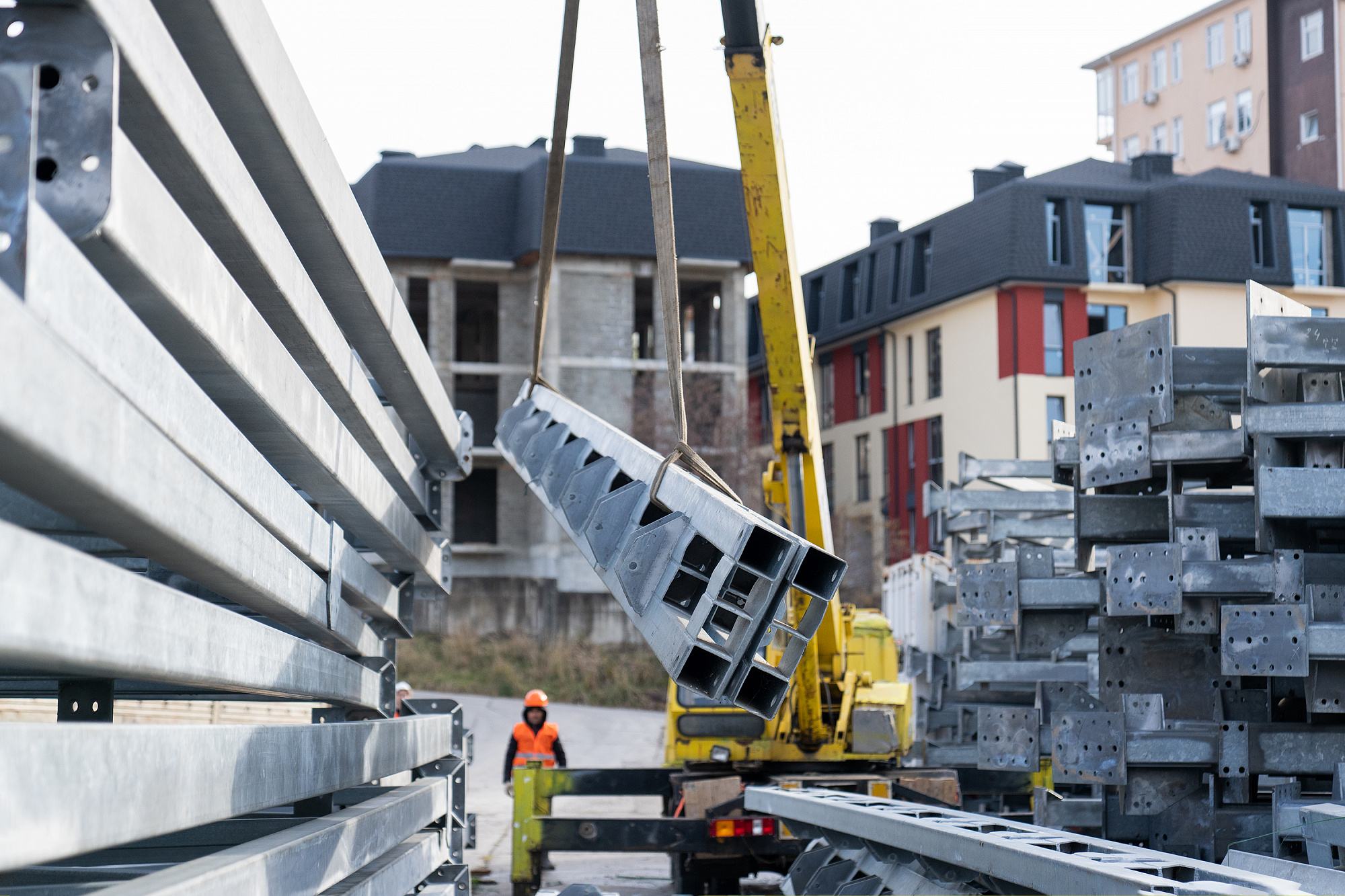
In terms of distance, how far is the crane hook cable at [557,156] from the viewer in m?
6.86

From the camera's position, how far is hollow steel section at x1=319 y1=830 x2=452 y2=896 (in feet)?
12.3

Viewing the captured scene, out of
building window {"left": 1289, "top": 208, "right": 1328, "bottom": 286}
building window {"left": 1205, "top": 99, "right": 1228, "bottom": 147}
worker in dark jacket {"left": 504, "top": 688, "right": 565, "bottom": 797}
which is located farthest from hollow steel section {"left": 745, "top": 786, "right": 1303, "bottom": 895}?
building window {"left": 1205, "top": 99, "right": 1228, "bottom": 147}

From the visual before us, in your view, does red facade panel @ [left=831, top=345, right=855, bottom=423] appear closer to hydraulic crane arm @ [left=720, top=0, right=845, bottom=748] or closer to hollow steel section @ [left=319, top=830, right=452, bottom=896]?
hydraulic crane arm @ [left=720, top=0, right=845, bottom=748]

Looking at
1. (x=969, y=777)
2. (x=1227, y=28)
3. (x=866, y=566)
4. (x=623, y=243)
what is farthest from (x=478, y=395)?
(x=1227, y=28)

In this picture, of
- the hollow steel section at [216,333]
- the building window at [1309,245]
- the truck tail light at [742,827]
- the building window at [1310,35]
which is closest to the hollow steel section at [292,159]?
the hollow steel section at [216,333]

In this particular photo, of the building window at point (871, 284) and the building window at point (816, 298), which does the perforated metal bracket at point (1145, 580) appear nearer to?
the building window at point (871, 284)

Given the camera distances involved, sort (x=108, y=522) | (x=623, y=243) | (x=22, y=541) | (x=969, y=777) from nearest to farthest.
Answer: (x=22, y=541)
(x=108, y=522)
(x=969, y=777)
(x=623, y=243)

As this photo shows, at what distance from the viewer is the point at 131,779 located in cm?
208

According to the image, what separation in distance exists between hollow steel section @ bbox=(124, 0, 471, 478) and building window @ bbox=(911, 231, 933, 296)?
→ 3899 centimetres

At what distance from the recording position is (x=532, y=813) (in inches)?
434

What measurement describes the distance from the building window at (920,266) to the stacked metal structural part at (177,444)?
130 ft

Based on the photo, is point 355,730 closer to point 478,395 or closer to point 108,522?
point 108,522

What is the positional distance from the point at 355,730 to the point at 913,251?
40597 millimetres

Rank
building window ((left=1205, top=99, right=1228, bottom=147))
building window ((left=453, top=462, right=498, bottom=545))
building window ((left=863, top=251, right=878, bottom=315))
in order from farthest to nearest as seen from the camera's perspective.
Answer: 1. building window ((left=1205, top=99, right=1228, bottom=147))
2. building window ((left=863, top=251, right=878, bottom=315))
3. building window ((left=453, top=462, right=498, bottom=545))
